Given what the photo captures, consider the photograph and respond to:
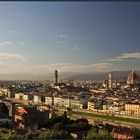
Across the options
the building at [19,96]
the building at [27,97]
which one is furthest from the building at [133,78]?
the building at [19,96]

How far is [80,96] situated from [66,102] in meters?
0.59

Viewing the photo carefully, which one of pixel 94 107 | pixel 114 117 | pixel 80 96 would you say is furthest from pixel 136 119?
pixel 80 96

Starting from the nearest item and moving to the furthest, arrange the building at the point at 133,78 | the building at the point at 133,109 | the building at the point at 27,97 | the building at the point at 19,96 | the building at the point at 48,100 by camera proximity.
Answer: the building at the point at 133,78, the building at the point at 133,109, the building at the point at 48,100, the building at the point at 19,96, the building at the point at 27,97

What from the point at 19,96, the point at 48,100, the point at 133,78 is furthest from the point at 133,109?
the point at 19,96

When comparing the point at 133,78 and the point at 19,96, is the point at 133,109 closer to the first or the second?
the point at 133,78

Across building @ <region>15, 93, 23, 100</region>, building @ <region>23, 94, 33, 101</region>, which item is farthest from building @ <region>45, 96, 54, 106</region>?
building @ <region>15, 93, 23, 100</region>

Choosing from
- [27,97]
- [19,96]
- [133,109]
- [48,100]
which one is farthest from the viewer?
[27,97]

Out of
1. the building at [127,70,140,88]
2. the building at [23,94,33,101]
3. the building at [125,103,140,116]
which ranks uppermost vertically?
the building at [127,70,140,88]

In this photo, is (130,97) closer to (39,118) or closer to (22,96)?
(22,96)

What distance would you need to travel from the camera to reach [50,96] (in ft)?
43.5

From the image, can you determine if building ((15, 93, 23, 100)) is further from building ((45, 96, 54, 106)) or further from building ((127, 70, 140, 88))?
building ((127, 70, 140, 88))

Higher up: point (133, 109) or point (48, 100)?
point (48, 100)

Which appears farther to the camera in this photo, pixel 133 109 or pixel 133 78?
pixel 133 109

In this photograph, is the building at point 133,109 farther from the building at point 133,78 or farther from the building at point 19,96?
the building at point 19,96
